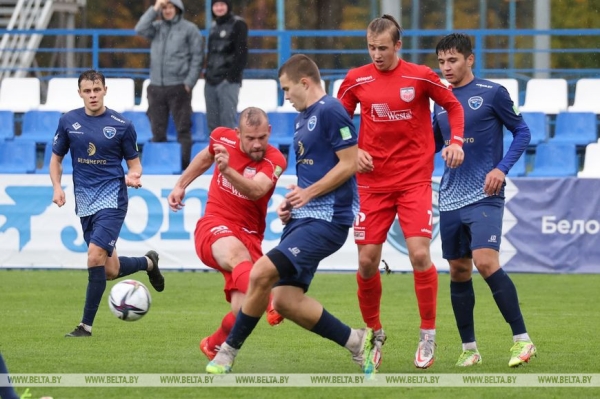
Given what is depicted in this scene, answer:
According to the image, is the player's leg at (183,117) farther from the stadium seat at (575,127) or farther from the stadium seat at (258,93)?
the stadium seat at (575,127)

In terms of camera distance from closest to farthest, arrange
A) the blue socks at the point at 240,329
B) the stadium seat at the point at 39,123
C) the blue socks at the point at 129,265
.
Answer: the blue socks at the point at 240,329, the blue socks at the point at 129,265, the stadium seat at the point at 39,123

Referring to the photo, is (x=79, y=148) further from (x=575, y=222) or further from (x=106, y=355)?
(x=575, y=222)

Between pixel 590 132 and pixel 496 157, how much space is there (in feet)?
30.6

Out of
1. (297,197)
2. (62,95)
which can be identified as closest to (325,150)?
(297,197)

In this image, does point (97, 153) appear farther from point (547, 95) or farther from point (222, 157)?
point (547, 95)

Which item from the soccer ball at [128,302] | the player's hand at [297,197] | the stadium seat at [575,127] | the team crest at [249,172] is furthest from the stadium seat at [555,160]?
the player's hand at [297,197]

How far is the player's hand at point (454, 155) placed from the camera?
742 centimetres

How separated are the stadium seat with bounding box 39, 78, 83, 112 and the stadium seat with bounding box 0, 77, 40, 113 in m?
0.22

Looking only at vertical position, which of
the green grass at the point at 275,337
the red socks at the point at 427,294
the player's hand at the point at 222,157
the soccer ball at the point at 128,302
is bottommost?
the green grass at the point at 275,337

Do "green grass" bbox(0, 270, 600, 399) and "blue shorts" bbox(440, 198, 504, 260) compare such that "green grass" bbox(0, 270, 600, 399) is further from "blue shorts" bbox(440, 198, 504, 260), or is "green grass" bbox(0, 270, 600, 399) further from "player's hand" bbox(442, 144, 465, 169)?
"player's hand" bbox(442, 144, 465, 169)

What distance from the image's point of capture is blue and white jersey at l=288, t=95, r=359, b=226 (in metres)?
6.88

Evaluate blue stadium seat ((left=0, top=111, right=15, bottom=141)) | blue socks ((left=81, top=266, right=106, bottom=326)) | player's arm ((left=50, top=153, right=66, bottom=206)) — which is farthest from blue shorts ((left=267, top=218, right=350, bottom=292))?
blue stadium seat ((left=0, top=111, right=15, bottom=141))

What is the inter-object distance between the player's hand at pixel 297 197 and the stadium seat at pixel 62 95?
11897 mm

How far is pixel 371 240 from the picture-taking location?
7.84m
